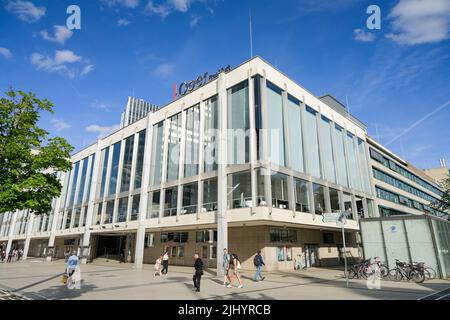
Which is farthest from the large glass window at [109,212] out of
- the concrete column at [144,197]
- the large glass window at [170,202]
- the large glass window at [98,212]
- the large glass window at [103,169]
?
the large glass window at [170,202]

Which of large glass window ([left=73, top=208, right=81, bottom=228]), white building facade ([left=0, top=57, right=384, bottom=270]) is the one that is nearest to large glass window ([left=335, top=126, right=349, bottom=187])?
white building facade ([left=0, top=57, right=384, bottom=270])

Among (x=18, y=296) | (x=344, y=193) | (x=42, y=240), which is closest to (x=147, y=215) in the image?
(x=18, y=296)

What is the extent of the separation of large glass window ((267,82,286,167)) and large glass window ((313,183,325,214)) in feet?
18.3

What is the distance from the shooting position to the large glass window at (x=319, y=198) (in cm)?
2652

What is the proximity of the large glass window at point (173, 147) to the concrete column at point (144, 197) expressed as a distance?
Answer: 3.19 metres

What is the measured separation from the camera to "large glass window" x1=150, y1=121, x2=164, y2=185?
30516 mm

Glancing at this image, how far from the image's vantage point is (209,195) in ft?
80.1

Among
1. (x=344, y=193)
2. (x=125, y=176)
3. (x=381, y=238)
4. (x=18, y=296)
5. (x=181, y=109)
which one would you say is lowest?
(x=18, y=296)

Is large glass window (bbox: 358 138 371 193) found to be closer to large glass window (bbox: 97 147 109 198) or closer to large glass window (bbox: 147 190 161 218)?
large glass window (bbox: 147 190 161 218)

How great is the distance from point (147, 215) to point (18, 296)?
19.1 meters

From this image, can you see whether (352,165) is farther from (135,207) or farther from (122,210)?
(122,210)

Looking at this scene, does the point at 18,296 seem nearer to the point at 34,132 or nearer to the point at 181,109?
the point at 34,132

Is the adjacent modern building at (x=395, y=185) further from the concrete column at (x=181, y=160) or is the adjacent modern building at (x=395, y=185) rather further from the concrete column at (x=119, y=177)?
the concrete column at (x=119, y=177)
